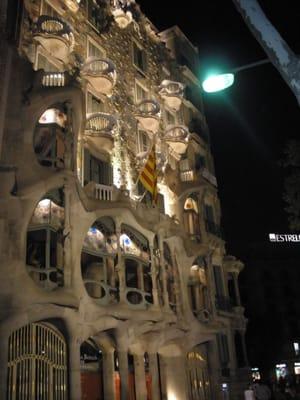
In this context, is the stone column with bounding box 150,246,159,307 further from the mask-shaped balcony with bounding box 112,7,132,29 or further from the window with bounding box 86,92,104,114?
the mask-shaped balcony with bounding box 112,7,132,29

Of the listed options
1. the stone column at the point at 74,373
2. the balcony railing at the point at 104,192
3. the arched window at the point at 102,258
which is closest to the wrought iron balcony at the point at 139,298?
the arched window at the point at 102,258

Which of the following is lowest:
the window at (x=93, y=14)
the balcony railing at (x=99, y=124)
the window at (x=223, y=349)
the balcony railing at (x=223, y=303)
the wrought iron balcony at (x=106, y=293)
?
the window at (x=223, y=349)

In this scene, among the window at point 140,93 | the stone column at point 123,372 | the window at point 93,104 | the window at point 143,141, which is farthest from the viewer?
the window at point 140,93

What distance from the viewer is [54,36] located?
897 inches

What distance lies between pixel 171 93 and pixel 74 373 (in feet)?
76.6

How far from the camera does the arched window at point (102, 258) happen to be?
2098 centimetres

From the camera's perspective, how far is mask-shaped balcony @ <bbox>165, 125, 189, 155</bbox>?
3288 centimetres

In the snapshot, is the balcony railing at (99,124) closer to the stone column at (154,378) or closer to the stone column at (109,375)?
the stone column at (109,375)

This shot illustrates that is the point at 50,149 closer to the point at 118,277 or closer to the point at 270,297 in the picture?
the point at 118,277

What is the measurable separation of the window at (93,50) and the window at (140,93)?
12.9 feet

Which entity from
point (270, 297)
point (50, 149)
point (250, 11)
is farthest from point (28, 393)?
point (270, 297)

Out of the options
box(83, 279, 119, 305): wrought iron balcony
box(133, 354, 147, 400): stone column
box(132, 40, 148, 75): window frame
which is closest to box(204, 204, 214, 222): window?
box(132, 40, 148, 75): window frame

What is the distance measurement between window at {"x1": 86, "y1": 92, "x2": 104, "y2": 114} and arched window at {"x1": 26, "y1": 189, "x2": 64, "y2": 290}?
783 cm

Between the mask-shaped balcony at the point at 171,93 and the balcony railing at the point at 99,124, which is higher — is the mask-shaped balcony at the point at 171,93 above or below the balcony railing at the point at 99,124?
above
